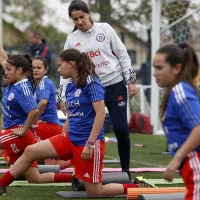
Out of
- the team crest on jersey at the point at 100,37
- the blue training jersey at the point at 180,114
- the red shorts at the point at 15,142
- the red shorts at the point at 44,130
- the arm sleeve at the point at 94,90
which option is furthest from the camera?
the red shorts at the point at 44,130

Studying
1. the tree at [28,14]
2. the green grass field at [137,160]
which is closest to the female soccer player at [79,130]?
the green grass field at [137,160]

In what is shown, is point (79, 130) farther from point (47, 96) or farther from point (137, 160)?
point (137, 160)

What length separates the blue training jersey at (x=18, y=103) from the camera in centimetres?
739

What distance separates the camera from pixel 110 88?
26.3 feet

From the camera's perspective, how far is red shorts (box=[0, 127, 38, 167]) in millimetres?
7516

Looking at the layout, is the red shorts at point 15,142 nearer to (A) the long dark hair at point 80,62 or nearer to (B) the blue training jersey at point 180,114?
(A) the long dark hair at point 80,62

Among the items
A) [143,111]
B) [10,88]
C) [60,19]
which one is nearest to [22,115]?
[10,88]

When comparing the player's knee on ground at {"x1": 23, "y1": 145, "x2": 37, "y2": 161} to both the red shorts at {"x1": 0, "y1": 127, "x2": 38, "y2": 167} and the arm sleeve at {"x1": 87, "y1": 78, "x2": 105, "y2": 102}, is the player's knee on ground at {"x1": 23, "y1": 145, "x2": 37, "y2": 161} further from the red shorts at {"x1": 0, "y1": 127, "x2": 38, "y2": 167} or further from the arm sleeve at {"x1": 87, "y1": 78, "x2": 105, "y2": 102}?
the arm sleeve at {"x1": 87, "y1": 78, "x2": 105, "y2": 102}

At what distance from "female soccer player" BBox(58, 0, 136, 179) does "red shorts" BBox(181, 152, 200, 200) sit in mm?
3079

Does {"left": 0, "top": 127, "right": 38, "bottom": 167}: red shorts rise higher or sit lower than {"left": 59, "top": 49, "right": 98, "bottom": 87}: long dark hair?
lower

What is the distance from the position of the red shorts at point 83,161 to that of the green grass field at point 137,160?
0.43m

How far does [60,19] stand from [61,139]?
4704 cm

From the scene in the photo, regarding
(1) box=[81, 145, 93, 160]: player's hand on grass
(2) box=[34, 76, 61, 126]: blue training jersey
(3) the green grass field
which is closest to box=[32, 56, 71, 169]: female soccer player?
(2) box=[34, 76, 61, 126]: blue training jersey

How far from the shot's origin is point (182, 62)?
4.98 metres
